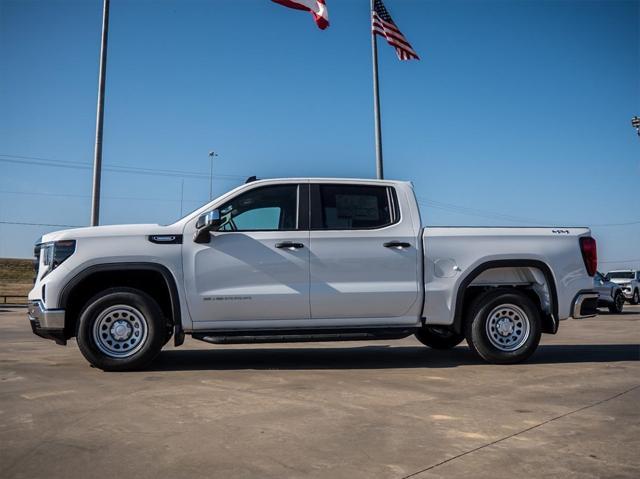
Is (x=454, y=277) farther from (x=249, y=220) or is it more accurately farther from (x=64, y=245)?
(x=64, y=245)

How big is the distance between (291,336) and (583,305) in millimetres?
3337

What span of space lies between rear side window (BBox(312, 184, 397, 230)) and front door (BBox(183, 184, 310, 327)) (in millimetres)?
356

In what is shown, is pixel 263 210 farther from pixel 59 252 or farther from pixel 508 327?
pixel 508 327

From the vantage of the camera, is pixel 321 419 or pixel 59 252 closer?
pixel 321 419

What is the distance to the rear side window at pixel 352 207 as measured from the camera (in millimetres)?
6973

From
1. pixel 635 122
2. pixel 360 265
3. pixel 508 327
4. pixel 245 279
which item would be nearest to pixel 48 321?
pixel 245 279

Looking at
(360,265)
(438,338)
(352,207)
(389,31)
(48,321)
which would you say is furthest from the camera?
(389,31)

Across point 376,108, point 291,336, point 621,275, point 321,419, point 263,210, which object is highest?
point 376,108

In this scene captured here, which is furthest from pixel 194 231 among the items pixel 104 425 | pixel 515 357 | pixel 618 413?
pixel 618 413

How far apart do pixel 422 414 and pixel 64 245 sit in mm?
4110

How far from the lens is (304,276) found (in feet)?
22.1

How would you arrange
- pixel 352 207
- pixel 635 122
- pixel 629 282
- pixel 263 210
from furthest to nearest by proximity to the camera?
1. pixel 635 122
2. pixel 629 282
3. pixel 352 207
4. pixel 263 210

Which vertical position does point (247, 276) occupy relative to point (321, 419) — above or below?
above

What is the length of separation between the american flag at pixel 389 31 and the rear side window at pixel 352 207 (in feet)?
43.0
